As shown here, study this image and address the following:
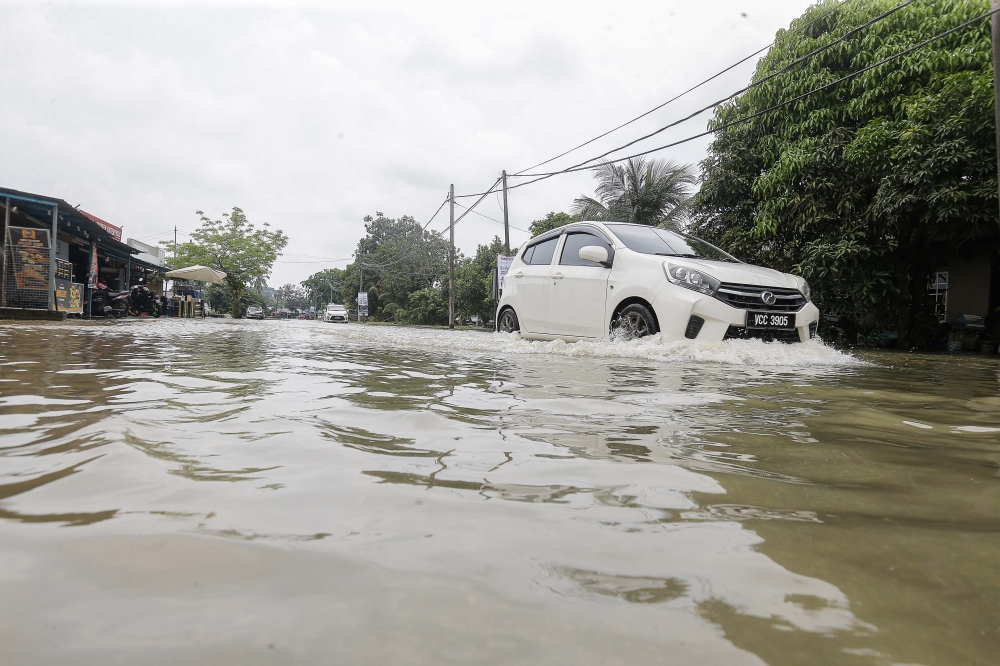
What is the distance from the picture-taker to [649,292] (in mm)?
5586

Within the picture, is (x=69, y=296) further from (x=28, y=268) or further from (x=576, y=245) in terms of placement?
(x=576, y=245)

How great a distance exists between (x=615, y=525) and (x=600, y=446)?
0.65 meters

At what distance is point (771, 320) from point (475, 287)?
88.0ft

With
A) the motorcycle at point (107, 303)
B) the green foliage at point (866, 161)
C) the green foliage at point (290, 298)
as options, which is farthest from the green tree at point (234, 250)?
the green foliage at point (290, 298)

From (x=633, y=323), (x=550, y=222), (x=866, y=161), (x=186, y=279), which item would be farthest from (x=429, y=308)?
(x=633, y=323)

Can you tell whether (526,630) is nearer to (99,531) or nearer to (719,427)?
(99,531)

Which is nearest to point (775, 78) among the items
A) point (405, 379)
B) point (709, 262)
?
point (709, 262)

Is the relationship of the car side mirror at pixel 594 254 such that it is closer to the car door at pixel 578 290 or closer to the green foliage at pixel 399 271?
the car door at pixel 578 290

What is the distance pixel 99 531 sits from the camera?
3.42 feet

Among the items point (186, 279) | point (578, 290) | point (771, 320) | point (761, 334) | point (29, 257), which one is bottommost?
point (761, 334)

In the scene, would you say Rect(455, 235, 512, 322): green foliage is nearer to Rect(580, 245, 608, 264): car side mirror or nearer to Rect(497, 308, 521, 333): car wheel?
Rect(497, 308, 521, 333): car wheel

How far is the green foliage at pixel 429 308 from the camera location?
3444 centimetres

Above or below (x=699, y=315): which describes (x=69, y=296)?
above

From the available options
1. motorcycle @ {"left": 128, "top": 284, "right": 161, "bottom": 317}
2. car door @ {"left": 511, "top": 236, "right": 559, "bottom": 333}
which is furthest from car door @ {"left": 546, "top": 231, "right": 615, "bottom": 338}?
motorcycle @ {"left": 128, "top": 284, "right": 161, "bottom": 317}
